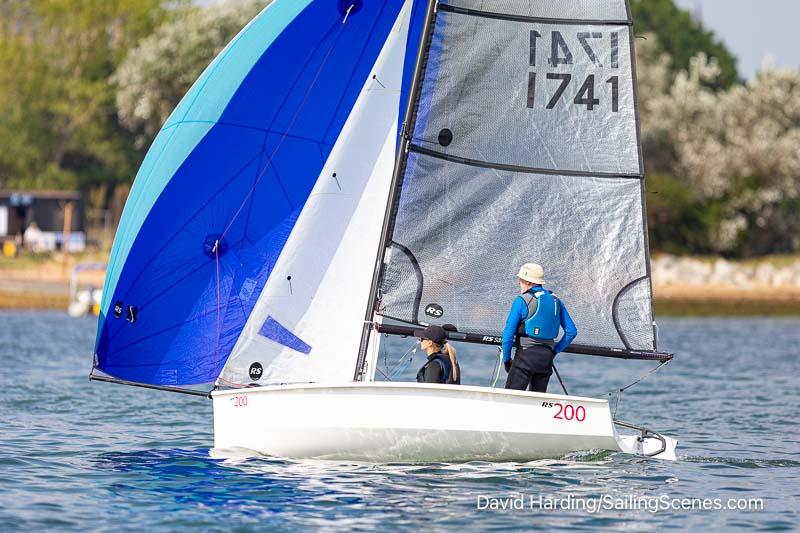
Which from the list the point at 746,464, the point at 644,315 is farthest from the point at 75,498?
the point at 746,464

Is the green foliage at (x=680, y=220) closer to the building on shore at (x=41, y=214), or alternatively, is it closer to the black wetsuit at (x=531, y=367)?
the building on shore at (x=41, y=214)

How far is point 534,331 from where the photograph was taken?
11969mm

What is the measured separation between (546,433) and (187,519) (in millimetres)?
3192

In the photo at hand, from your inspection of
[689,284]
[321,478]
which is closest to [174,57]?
[689,284]

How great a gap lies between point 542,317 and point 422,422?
147 cm

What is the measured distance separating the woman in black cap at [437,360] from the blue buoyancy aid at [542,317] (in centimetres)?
75

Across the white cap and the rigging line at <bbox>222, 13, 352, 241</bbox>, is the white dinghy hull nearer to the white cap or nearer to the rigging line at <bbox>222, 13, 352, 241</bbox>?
the white cap

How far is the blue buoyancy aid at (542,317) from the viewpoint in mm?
11961

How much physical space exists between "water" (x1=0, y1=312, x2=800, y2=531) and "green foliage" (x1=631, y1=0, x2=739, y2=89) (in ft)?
179

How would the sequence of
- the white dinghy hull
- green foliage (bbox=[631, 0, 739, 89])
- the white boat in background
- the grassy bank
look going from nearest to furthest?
the white dinghy hull < the white boat in background < the grassy bank < green foliage (bbox=[631, 0, 739, 89])

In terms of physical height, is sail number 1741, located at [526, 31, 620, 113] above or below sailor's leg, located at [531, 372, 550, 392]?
above

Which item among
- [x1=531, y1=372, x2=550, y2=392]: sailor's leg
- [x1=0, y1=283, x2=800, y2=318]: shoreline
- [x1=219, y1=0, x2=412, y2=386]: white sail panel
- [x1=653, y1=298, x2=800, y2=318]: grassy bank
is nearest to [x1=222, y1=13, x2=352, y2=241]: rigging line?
[x1=219, y1=0, x2=412, y2=386]: white sail panel

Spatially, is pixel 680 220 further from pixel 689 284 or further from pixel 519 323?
pixel 519 323

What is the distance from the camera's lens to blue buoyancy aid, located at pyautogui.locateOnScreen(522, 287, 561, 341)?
39.2ft
